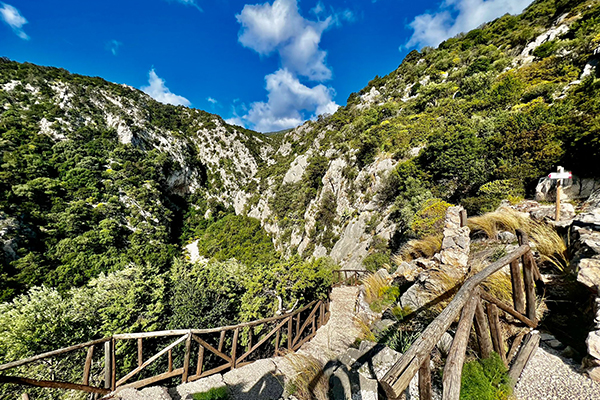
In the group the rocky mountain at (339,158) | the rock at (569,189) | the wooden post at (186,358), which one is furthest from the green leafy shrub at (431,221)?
the wooden post at (186,358)

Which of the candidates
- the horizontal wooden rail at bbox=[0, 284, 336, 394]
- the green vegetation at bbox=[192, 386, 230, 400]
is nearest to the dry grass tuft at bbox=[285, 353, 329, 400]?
the green vegetation at bbox=[192, 386, 230, 400]

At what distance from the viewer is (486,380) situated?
190 cm

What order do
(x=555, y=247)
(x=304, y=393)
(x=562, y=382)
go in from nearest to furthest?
(x=562, y=382) < (x=555, y=247) < (x=304, y=393)

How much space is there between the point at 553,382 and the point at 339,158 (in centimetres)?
2203

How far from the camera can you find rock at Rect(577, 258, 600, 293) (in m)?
2.09

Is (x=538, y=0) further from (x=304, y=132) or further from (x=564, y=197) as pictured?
(x=304, y=132)

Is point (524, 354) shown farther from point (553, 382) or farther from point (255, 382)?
point (255, 382)

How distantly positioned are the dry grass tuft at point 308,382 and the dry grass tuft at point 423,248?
3.57 m

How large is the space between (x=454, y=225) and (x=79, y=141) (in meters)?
54.6

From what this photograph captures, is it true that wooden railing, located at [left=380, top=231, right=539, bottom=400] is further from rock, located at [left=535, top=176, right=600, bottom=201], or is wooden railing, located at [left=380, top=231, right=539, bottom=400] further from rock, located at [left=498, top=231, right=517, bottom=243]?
rock, located at [left=535, top=176, right=600, bottom=201]

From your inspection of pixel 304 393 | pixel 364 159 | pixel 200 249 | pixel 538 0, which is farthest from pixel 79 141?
pixel 538 0

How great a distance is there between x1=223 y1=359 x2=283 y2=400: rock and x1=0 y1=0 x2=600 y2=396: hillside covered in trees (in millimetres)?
1956

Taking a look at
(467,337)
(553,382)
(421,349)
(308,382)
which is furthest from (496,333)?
(308,382)

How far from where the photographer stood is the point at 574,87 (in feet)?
28.4
